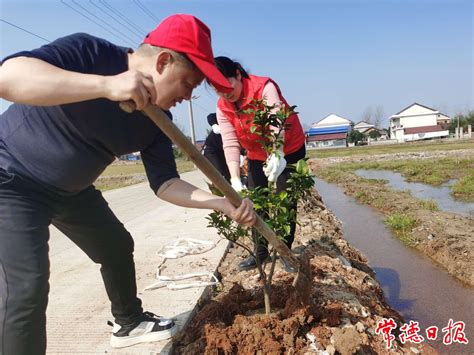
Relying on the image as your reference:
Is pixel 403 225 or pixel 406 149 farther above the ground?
pixel 403 225

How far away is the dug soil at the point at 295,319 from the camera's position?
92.7 inches

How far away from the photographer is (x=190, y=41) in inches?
65.2

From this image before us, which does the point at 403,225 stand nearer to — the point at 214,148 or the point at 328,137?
the point at 214,148

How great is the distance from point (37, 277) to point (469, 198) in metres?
9.88

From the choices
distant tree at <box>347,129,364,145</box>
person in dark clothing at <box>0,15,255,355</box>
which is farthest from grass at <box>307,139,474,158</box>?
person in dark clothing at <box>0,15,255,355</box>

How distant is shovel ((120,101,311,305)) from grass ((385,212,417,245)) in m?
3.93

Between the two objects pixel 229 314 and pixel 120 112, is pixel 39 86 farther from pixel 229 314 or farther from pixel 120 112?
pixel 229 314

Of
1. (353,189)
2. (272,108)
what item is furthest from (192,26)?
(353,189)

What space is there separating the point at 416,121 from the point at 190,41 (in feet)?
279

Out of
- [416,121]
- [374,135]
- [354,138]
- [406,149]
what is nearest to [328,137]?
[354,138]

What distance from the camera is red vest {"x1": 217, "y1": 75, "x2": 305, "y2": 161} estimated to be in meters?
3.08

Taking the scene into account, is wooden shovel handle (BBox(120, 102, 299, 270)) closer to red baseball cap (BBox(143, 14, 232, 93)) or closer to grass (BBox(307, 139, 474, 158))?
red baseball cap (BBox(143, 14, 232, 93))

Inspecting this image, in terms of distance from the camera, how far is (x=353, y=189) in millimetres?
12438

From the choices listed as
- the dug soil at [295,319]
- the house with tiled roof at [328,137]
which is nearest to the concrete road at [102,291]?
the dug soil at [295,319]
